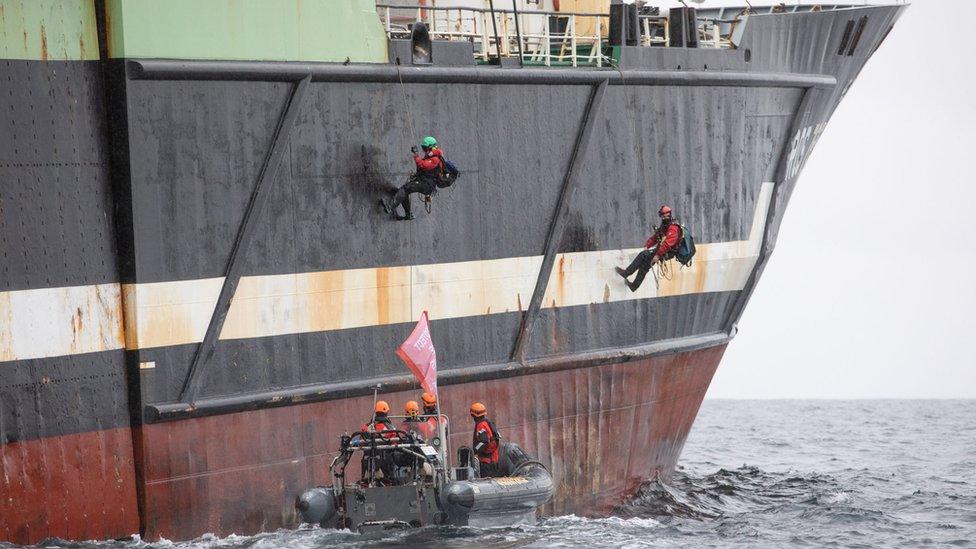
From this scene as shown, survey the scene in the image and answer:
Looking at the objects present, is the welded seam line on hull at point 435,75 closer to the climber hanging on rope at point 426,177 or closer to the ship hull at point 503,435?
the climber hanging on rope at point 426,177

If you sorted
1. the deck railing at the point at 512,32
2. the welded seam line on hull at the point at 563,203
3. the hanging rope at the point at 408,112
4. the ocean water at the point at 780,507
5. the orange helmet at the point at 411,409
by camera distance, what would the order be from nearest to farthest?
the ocean water at the point at 780,507 < the orange helmet at the point at 411,409 < the hanging rope at the point at 408,112 < the deck railing at the point at 512,32 < the welded seam line on hull at the point at 563,203

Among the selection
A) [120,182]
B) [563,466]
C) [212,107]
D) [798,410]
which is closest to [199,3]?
[212,107]

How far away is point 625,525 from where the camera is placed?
639 inches

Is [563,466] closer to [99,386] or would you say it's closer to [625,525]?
[625,525]

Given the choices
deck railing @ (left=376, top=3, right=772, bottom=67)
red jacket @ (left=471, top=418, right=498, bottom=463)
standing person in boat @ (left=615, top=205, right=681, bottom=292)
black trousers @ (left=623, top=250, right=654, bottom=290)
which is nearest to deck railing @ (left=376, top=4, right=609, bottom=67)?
deck railing @ (left=376, top=3, right=772, bottom=67)

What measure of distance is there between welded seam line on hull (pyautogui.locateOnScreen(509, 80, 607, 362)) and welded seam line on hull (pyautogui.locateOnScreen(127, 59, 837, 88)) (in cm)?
29

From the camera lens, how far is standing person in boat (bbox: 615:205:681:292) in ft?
55.1

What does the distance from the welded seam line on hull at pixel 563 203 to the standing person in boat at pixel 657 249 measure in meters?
1.25

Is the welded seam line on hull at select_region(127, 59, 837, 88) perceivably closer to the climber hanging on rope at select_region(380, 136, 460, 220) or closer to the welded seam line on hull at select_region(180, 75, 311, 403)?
the welded seam line on hull at select_region(180, 75, 311, 403)

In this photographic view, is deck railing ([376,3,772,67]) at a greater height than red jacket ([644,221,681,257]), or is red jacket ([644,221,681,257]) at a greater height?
deck railing ([376,3,772,67])

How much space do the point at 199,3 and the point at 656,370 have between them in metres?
7.93

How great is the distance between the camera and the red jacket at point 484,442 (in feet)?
46.5

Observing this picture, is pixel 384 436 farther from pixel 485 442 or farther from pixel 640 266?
pixel 640 266

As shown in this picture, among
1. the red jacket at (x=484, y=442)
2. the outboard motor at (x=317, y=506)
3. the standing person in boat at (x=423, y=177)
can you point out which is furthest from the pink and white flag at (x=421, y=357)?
the outboard motor at (x=317, y=506)
